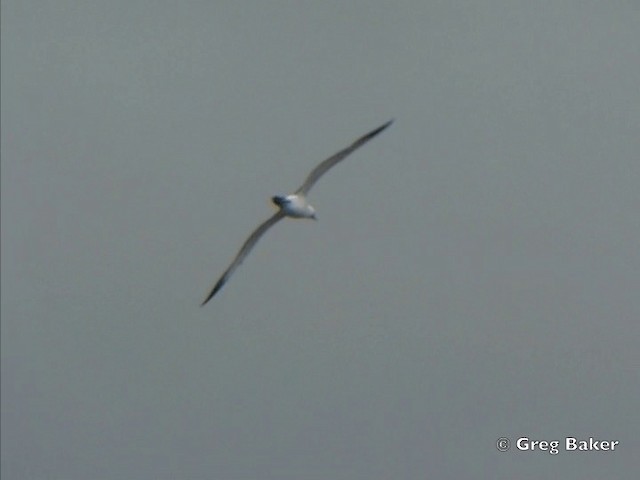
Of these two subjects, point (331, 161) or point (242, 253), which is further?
point (242, 253)

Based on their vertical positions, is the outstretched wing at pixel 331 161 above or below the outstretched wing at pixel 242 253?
above

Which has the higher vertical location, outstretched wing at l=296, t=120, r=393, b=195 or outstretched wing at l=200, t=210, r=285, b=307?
outstretched wing at l=296, t=120, r=393, b=195

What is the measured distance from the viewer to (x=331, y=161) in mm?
25938

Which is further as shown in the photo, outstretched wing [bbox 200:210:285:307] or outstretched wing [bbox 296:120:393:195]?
outstretched wing [bbox 200:210:285:307]

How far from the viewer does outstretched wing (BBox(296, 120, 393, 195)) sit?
2528cm

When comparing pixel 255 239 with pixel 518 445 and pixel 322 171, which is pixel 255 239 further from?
pixel 518 445

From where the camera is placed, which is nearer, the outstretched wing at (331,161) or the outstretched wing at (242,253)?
the outstretched wing at (331,161)

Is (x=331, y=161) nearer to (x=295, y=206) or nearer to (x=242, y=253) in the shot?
(x=295, y=206)

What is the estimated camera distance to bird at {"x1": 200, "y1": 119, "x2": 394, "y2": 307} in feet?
83.5

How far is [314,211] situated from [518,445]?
27.1ft

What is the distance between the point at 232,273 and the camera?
2808 cm

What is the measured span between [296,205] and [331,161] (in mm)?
1135

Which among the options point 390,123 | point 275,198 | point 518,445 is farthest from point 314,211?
point 518,445

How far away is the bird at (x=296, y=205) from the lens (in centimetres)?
2545
